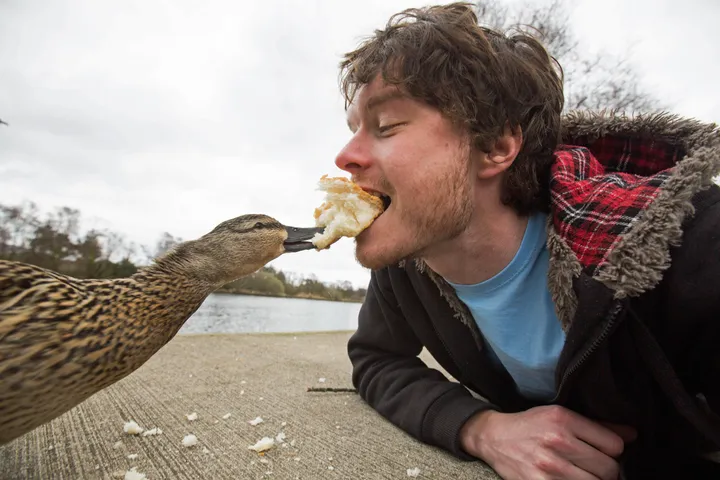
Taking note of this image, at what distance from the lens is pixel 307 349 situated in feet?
10.5

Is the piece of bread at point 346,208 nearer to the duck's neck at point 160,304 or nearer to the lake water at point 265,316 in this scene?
the duck's neck at point 160,304

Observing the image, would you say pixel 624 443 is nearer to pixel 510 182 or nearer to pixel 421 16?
pixel 510 182

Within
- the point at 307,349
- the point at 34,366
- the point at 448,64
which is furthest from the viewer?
the point at 307,349

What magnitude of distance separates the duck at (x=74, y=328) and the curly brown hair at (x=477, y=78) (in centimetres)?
102

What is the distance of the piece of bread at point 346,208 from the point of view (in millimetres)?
1449

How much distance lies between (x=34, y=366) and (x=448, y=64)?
1.55 metres

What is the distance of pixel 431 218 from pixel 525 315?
18.8 inches

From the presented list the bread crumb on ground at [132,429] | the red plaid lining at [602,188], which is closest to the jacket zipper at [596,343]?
the red plaid lining at [602,188]

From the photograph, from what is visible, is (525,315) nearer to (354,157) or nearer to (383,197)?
(383,197)

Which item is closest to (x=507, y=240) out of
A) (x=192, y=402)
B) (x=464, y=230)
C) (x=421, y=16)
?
(x=464, y=230)

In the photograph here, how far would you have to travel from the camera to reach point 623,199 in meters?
1.16

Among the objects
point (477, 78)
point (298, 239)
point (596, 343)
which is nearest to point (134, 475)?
point (298, 239)

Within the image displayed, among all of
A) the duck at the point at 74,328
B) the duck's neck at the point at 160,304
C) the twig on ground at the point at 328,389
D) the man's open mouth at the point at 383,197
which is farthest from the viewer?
the twig on ground at the point at 328,389

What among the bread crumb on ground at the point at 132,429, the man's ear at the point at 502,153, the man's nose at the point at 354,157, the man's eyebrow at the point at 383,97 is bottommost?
the bread crumb on ground at the point at 132,429
